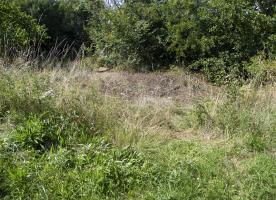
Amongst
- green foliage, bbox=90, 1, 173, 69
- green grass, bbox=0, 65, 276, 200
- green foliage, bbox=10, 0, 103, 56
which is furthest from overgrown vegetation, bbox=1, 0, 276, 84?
green grass, bbox=0, 65, 276, 200

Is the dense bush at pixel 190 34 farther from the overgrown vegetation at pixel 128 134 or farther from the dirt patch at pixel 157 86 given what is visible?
→ the dirt patch at pixel 157 86

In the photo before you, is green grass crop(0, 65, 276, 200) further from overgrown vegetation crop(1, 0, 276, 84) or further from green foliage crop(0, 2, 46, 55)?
overgrown vegetation crop(1, 0, 276, 84)

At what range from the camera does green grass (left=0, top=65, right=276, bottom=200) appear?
4012 millimetres

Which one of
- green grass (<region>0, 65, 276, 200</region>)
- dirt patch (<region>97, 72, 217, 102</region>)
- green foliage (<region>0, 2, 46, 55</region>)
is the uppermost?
green foliage (<region>0, 2, 46, 55</region>)

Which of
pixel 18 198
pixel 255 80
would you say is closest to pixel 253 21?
pixel 255 80

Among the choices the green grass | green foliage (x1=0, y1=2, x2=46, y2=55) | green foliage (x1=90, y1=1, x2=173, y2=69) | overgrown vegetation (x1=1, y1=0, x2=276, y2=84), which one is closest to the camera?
the green grass

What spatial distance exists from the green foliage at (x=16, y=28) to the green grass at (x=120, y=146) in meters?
3.51

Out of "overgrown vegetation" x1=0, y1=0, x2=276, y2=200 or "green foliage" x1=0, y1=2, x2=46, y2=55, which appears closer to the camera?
"overgrown vegetation" x1=0, y1=0, x2=276, y2=200

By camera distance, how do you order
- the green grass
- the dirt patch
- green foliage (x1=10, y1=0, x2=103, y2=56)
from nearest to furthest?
the green grass → the dirt patch → green foliage (x1=10, y1=0, x2=103, y2=56)

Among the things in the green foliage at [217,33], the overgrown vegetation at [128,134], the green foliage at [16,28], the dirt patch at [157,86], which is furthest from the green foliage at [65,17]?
A: the dirt patch at [157,86]

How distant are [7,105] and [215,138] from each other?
2836mm

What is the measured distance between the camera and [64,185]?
396cm

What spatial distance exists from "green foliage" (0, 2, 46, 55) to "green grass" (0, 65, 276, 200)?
3.51m

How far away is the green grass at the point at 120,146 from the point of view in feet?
13.2
